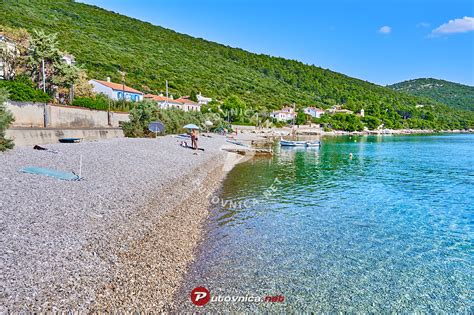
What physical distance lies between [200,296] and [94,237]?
275 centimetres

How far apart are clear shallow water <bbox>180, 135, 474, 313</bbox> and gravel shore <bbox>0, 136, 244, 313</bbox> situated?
2.60 feet

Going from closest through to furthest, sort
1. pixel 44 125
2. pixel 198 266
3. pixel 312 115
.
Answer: pixel 198 266
pixel 44 125
pixel 312 115

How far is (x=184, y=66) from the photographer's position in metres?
127

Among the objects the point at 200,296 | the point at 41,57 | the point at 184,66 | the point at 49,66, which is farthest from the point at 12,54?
the point at 184,66

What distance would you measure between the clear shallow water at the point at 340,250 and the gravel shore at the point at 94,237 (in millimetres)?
793

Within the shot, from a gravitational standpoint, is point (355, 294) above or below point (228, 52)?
below

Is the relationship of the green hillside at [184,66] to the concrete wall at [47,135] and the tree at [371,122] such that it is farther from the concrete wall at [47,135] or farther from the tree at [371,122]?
the concrete wall at [47,135]

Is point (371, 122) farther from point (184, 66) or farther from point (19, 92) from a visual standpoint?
point (19, 92)

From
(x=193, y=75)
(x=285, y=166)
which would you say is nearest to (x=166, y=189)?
(x=285, y=166)

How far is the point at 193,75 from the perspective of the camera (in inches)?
4823

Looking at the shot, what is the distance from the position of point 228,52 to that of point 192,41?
21.4m

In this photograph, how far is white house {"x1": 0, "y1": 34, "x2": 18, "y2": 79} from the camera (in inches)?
1208

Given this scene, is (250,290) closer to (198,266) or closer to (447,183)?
(198,266)

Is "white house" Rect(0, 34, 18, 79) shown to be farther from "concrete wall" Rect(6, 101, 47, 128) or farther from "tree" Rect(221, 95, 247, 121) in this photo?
"tree" Rect(221, 95, 247, 121)
